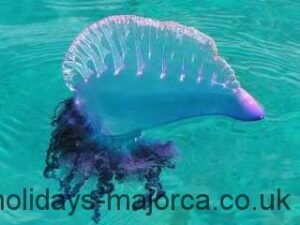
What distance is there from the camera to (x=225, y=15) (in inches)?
144

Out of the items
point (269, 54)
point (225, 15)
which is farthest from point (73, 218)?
point (225, 15)

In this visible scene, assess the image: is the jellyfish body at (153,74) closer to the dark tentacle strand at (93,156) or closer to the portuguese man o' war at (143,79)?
the portuguese man o' war at (143,79)

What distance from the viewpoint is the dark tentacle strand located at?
217 centimetres

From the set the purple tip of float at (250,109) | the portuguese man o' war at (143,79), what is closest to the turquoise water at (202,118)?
the portuguese man o' war at (143,79)

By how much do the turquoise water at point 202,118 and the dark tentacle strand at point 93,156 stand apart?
25 cm

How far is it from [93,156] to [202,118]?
812 mm

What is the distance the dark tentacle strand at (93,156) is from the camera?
7.11 ft

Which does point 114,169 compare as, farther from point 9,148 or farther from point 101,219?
point 9,148

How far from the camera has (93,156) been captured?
217 centimetres

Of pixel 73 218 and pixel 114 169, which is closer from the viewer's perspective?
pixel 114 169

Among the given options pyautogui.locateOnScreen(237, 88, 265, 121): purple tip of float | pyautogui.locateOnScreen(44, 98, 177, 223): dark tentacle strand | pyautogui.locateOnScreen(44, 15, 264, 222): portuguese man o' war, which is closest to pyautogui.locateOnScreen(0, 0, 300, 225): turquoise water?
pyautogui.locateOnScreen(44, 98, 177, 223): dark tentacle strand

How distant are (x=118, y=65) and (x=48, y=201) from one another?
2.55 feet

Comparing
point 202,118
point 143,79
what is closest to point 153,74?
point 143,79

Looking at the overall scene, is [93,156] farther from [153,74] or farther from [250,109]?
[250,109]
